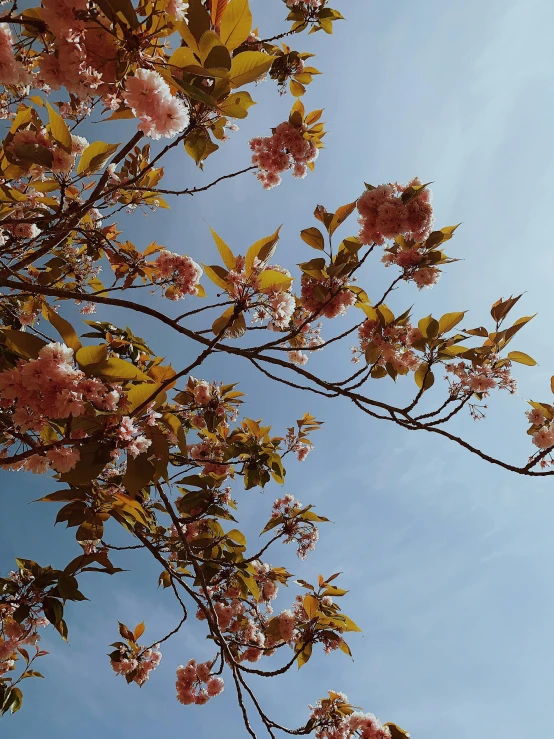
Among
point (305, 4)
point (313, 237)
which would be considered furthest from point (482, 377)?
point (305, 4)

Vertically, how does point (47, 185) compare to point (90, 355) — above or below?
above

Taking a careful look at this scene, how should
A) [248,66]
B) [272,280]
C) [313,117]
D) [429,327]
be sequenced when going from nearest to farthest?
[248,66] < [272,280] < [429,327] < [313,117]

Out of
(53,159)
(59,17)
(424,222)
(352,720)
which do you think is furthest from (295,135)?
(352,720)

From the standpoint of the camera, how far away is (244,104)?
6.49 ft

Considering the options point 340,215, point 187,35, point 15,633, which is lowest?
point 15,633

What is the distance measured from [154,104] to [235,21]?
506 mm

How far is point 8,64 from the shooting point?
1800 mm

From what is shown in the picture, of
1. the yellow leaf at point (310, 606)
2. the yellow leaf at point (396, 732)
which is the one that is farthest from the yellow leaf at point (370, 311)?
the yellow leaf at point (396, 732)

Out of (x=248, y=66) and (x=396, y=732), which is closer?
(x=248, y=66)

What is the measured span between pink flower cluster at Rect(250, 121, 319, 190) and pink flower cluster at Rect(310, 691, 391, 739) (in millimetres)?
4032

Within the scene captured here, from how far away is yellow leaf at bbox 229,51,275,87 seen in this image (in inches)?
69.4

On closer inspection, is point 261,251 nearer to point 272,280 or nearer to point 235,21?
point 272,280

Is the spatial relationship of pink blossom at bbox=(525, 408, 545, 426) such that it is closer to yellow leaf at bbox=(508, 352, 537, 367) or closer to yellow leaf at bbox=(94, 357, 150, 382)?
yellow leaf at bbox=(508, 352, 537, 367)

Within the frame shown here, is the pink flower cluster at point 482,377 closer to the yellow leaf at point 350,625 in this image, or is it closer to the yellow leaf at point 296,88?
the yellow leaf at point 350,625
